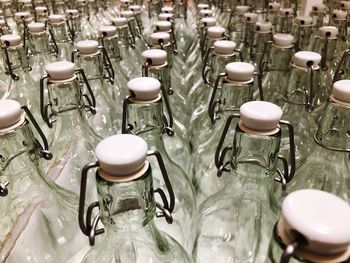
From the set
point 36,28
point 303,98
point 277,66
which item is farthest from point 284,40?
point 36,28

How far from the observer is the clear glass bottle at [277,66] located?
0.74m

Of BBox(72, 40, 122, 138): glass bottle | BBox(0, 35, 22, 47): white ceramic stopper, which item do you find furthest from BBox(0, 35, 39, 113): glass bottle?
BBox(72, 40, 122, 138): glass bottle

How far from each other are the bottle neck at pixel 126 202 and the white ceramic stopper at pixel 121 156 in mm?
14

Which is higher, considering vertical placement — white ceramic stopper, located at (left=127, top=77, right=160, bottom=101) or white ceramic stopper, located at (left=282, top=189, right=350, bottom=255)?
white ceramic stopper, located at (left=127, top=77, right=160, bottom=101)

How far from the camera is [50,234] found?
49 centimetres

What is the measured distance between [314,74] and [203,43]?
35 cm

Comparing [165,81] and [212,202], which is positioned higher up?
[165,81]

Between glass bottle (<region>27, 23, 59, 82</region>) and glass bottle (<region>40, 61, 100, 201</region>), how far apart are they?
302 millimetres

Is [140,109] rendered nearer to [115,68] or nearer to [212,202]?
[212,202]

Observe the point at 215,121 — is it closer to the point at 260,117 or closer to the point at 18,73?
the point at 260,117

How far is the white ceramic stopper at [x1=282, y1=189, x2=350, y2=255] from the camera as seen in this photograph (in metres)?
0.25

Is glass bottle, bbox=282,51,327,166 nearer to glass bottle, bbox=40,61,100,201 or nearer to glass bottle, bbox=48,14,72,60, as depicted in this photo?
glass bottle, bbox=40,61,100,201

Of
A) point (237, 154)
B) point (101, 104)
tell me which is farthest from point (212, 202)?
point (101, 104)

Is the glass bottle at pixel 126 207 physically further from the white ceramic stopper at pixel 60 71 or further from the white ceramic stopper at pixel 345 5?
the white ceramic stopper at pixel 345 5
